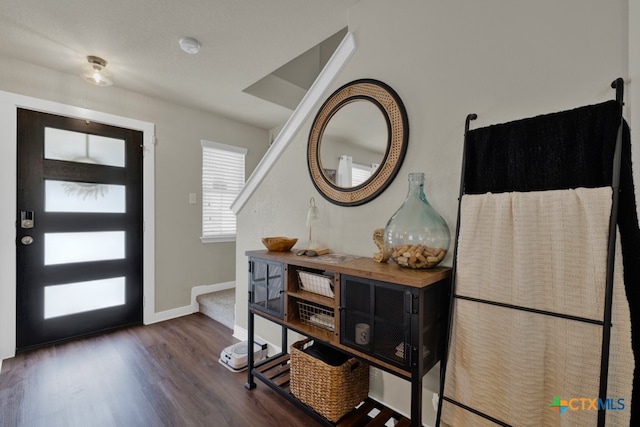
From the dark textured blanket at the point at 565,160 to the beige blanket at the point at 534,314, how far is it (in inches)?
1.4

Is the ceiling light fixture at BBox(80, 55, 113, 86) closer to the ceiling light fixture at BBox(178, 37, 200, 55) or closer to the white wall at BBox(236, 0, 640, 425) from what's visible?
the ceiling light fixture at BBox(178, 37, 200, 55)

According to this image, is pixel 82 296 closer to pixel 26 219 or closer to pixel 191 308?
pixel 26 219

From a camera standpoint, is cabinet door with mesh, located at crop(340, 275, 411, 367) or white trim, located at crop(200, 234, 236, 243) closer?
cabinet door with mesh, located at crop(340, 275, 411, 367)

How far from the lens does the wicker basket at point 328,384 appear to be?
148cm

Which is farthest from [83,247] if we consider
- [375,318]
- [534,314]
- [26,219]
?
[534,314]

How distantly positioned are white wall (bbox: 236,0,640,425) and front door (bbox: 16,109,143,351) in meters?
2.05

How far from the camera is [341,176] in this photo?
1.82 meters

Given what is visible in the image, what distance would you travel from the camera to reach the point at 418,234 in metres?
1.28

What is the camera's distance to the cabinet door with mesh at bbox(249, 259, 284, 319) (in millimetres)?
1701

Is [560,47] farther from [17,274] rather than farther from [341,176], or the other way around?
[17,274]

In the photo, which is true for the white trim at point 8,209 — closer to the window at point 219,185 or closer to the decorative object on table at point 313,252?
the window at point 219,185

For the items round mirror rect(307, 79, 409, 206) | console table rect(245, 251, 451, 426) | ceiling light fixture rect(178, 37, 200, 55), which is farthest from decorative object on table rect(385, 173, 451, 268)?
ceiling light fixture rect(178, 37, 200, 55)

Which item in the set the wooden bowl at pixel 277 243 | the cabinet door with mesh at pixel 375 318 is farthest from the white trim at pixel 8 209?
the cabinet door with mesh at pixel 375 318

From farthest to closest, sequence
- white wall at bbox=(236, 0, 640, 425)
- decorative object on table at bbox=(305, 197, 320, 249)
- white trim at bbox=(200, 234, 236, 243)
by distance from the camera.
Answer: white trim at bbox=(200, 234, 236, 243) < decorative object on table at bbox=(305, 197, 320, 249) < white wall at bbox=(236, 0, 640, 425)
